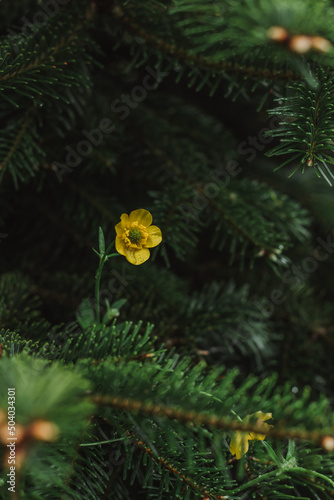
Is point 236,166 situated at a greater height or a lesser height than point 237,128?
lesser

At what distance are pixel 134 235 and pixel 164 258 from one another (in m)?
0.13

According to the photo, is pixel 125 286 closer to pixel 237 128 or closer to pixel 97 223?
pixel 97 223

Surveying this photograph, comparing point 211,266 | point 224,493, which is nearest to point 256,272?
point 211,266

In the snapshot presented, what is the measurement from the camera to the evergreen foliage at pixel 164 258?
0.95 ft

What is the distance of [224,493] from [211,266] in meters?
0.42

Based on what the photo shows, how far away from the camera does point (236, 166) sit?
0.77 metres

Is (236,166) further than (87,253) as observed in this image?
Yes

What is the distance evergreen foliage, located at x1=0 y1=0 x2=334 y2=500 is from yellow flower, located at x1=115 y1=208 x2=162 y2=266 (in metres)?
0.03
